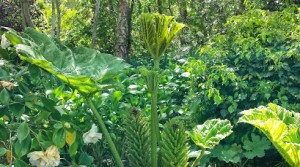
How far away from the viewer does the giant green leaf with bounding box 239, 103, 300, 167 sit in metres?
2.68

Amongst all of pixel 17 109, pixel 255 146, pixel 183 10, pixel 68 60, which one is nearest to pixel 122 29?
pixel 183 10

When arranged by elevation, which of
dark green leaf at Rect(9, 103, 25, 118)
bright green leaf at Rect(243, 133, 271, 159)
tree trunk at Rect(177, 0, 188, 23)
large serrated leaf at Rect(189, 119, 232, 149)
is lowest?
bright green leaf at Rect(243, 133, 271, 159)

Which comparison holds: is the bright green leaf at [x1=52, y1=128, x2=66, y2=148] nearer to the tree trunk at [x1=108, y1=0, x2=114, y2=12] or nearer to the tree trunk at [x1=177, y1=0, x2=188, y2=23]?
the tree trunk at [x1=108, y1=0, x2=114, y2=12]

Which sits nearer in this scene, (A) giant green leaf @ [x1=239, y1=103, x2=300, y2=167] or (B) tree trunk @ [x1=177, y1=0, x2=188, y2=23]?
(A) giant green leaf @ [x1=239, y1=103, x2=300, y2=167]

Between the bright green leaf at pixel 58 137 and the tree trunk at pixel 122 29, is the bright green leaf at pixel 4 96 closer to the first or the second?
the bright green leaf at pixel 58 137

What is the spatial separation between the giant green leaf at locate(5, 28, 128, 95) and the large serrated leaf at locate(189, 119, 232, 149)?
0.64m

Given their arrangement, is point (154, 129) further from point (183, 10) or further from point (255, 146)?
point (183, 10)

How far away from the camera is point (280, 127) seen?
8.79 feet

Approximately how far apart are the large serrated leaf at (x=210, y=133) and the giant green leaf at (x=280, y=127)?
0.12 m

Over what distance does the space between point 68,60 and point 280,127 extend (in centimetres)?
124

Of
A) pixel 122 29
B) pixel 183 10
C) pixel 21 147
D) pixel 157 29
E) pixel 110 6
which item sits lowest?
pixel 21 147

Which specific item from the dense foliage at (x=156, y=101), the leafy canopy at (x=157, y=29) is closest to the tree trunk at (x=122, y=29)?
the dense foliage at (x=156, y=101)

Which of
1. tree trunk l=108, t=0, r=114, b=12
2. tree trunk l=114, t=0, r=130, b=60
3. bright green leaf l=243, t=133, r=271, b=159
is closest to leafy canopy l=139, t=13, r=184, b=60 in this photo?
bright green leaf l=243, t=133, r=271, b=159

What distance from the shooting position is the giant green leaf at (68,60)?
212 cm
